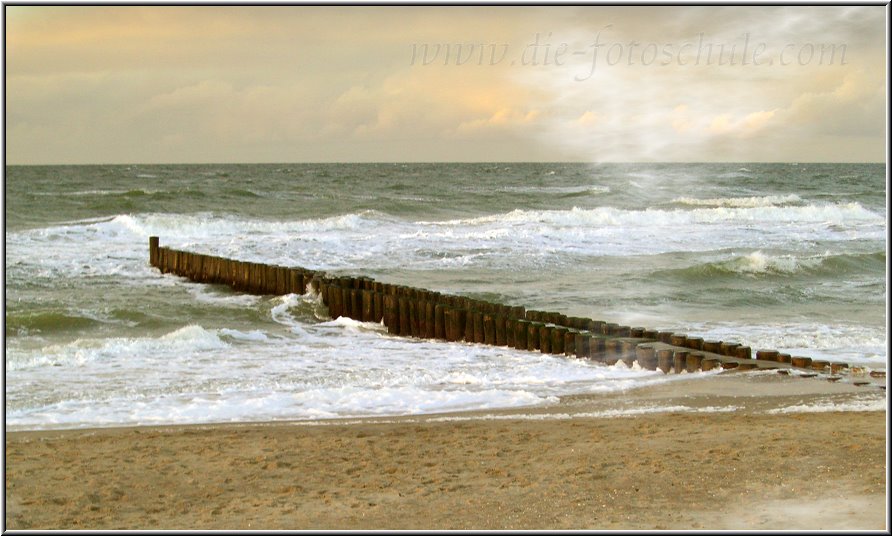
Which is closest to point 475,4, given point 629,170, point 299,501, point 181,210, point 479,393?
point 479,393

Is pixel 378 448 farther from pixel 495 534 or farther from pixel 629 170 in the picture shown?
pixel 629 170

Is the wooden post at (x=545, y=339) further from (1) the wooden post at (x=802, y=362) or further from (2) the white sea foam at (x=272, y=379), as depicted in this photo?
(1) the wooden post at (x=802, y=362)

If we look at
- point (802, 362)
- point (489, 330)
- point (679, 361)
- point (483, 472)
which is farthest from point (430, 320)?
point (483, 472)

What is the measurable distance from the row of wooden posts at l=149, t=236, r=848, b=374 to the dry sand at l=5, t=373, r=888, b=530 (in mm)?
1142

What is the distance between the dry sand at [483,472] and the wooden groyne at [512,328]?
40.8 inches

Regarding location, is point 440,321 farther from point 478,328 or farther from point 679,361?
→ point 679,361

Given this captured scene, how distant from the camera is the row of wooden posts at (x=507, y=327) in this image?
9.27m

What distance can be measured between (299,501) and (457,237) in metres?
18.8

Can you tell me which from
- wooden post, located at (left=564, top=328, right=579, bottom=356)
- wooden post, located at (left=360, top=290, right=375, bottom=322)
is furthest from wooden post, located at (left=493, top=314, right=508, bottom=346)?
wooden post, located at (left=360, top=290, right=375, bottom=322)

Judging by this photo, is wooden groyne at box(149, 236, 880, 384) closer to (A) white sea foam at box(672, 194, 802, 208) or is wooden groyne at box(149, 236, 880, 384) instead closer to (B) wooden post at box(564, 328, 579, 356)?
(B) wooden post at box(564, 328, 579, 356)

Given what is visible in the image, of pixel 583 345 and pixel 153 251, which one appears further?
pixel 153 251

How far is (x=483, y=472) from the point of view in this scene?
6215mm

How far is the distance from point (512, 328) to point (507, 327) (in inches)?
3.4

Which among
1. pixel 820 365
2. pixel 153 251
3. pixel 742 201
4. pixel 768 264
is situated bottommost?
pixel 820 365
